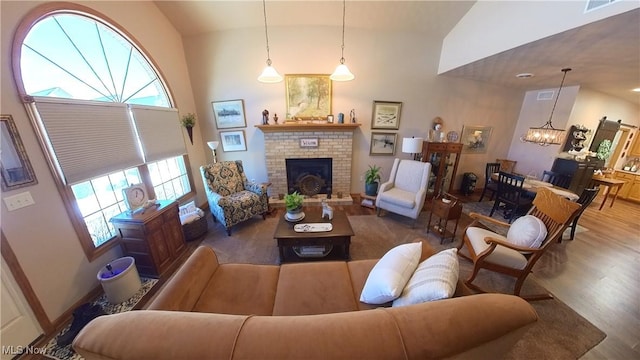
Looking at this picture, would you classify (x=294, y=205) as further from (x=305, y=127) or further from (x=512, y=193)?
(x=512, y=193)

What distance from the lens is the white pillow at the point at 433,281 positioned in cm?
101

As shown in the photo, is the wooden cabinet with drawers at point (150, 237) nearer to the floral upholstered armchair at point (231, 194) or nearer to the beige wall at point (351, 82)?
the floral upholstered armchair at point (231, 194)

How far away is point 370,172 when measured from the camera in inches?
160

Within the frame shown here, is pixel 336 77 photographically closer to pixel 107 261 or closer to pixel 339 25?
pixel 339 25

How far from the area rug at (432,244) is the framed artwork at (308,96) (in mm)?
2072

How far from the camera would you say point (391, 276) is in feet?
3.94

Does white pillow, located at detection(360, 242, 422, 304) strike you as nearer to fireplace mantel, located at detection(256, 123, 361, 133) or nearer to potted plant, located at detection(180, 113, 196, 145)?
fireplace mantel, located at detection(256, 123, 361, 133)

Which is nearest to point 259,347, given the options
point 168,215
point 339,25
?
point 168,215

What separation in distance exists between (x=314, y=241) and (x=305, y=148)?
2.18m

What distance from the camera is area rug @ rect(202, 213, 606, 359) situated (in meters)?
1.52

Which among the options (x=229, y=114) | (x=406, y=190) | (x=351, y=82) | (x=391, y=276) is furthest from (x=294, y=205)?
(x=351, y=82)

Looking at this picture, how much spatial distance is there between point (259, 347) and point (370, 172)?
368 centimetres

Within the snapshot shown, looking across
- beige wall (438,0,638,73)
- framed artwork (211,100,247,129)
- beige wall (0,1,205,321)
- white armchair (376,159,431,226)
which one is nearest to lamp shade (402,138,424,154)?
white armchair (376,159,431,226)

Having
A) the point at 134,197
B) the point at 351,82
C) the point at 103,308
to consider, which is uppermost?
the point at 351,82
